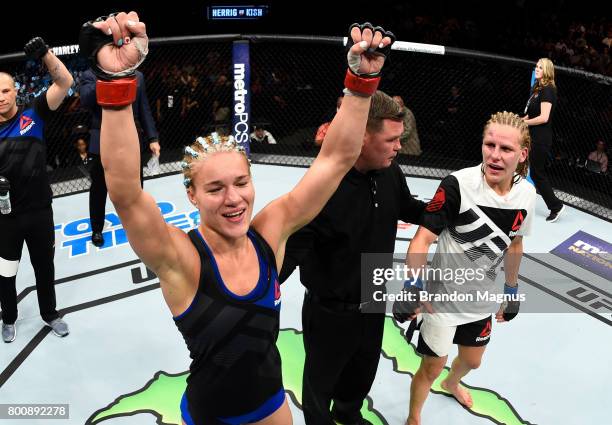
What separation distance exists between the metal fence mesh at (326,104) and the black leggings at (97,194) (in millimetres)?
1186

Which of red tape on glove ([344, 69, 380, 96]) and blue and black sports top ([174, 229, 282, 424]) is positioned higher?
red tape on glove ([344, 69, 380, 96])

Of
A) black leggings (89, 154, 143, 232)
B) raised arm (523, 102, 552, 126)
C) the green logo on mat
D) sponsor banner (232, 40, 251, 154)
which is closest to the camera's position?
the green logo on mat

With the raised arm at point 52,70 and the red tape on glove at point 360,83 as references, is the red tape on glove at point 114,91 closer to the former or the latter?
the red tape on glove at point 360,83

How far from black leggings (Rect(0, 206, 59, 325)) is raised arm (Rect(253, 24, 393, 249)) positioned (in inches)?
73.9

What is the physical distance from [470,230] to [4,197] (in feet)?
7.46

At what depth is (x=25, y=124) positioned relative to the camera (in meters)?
3.07

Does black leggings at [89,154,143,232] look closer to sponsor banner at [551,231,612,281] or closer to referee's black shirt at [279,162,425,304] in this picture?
referee's black shirt at [279,162,425,304]

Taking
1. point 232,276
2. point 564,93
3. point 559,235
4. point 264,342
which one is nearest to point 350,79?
point 232,276

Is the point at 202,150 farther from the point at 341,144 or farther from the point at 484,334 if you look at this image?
the point at 484,334

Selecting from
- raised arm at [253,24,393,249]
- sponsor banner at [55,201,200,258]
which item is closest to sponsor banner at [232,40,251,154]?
sponsor banner at [55,201,200,258]

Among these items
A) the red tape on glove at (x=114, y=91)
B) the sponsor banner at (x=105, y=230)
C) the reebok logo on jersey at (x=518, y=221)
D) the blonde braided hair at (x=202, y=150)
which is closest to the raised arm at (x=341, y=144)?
the blonde braided hair at (x=202, y=150)

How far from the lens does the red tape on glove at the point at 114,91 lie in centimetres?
125

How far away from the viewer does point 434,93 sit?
6.90 m

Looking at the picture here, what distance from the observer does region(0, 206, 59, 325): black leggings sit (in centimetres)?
313
